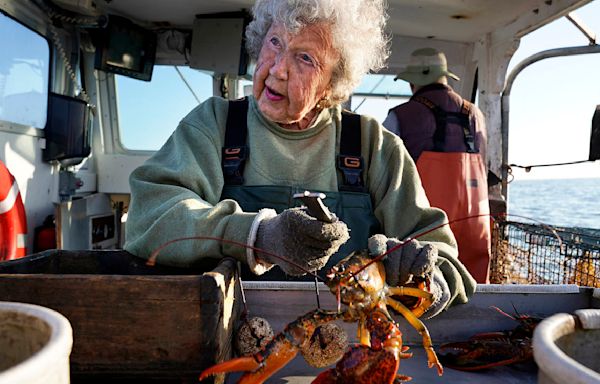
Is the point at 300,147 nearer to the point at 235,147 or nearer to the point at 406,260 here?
the point at 235,147

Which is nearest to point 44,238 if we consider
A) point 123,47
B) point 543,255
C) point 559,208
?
point 123,47

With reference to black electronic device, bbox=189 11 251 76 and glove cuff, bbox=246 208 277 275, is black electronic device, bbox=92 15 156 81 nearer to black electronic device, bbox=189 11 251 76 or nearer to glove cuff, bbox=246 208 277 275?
black electronic device, bbox=189 11 251 76

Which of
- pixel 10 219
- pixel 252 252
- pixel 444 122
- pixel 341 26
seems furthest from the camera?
pixel 444 122

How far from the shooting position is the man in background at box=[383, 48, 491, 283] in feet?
12.8

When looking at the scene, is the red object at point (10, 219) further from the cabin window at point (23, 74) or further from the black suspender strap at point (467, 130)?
the black suspender strap at point (467, 130)

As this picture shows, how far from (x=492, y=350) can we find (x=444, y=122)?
8.58 feet

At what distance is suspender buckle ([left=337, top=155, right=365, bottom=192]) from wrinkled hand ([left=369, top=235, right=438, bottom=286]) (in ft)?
2.32

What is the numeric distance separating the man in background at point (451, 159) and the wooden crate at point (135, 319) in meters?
3.02

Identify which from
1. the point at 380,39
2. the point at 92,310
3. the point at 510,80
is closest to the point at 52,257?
the point at 92,310


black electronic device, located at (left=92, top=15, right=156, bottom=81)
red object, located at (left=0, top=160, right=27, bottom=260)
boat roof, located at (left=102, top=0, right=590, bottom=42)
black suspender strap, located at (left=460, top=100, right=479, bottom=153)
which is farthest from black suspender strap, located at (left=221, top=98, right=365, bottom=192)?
black electronic device, located at (left=92, top=15, right=156, bottom=81)

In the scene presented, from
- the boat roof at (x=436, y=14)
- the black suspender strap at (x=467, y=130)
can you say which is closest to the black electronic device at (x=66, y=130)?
the boat roof at (x=436, y=14)

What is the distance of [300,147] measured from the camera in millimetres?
2289

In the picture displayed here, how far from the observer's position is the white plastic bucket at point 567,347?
589 mm

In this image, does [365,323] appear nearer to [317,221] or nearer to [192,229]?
[317,221]
